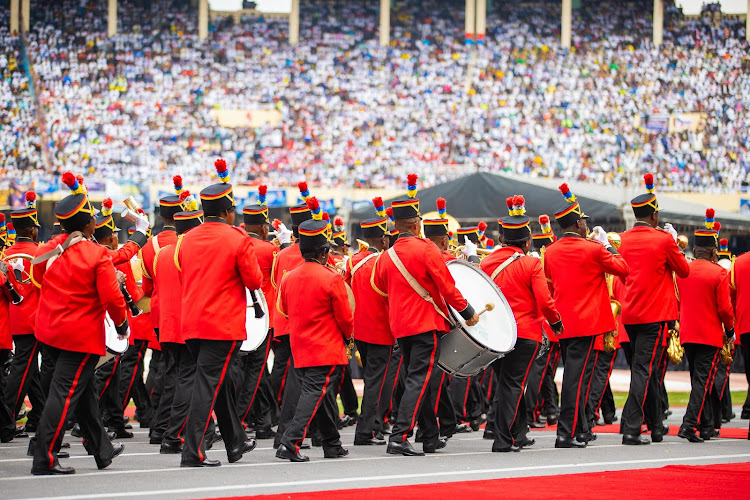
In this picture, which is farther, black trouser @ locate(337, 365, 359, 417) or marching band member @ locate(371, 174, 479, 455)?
black trouser @ locate(337, 365, 359, 417)

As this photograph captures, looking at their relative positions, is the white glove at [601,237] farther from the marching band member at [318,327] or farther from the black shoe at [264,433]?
the black shoe at [264,433]

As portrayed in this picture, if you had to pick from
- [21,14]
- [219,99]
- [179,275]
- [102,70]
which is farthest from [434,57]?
[179,275]

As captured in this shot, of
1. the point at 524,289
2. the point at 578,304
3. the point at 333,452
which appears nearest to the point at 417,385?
the point at 333,452

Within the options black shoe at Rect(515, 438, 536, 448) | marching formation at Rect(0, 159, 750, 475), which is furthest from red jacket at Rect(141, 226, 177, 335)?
black shoe at Rect(515, 438, 536, 448)

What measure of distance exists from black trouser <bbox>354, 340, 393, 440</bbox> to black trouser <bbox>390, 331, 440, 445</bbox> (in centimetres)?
71

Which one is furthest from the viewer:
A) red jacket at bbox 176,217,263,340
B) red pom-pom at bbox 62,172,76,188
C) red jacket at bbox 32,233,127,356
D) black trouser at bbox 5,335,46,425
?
black trouser at bbox 5,335,46,425

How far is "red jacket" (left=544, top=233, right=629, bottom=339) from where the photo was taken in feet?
29.7

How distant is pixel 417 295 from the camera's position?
8.53 m

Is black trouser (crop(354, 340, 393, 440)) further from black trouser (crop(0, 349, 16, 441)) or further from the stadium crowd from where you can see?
the stadium crowd

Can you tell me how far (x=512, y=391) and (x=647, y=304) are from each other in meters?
1.45

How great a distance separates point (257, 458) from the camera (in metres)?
8.28

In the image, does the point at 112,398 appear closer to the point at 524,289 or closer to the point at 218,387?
the point at 218,387

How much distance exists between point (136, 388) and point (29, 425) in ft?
4.08

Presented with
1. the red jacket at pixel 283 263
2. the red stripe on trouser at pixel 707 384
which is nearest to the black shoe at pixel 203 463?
the red jacket at pixel 283 263
